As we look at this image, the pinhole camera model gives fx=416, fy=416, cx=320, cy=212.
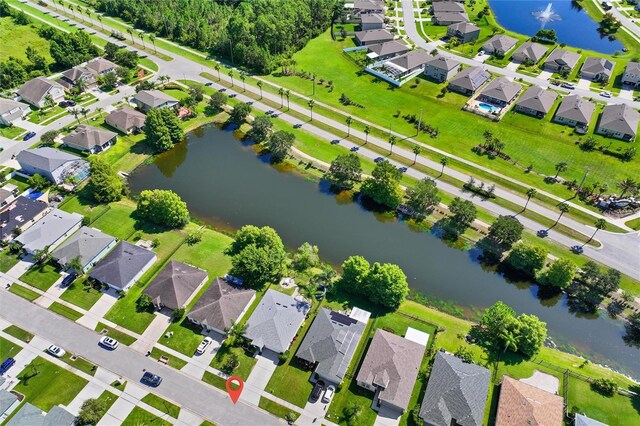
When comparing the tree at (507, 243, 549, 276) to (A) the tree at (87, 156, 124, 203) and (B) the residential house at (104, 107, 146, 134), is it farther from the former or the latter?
(B) the residential house at (104, 107, 146, 134)

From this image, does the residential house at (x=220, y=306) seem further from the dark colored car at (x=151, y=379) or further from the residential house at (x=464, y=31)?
the residential house at (x=464, y=31)

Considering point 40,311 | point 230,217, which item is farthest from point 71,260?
point 230,217

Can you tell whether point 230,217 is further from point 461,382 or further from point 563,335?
point 563,335

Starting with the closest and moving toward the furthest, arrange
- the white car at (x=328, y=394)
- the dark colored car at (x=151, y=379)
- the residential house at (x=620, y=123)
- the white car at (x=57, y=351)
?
the white car at (x=328, y=394) < the dark colored car at (x=151, y=379) < the white car at (x=57, y=351) < the residential house at (x=620, y=123)

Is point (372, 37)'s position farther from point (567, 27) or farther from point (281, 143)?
point (567, 27)

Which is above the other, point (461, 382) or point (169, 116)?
point (169, 116)

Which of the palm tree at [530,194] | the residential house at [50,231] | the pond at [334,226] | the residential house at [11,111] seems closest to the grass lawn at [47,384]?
the residential house at [50,231]

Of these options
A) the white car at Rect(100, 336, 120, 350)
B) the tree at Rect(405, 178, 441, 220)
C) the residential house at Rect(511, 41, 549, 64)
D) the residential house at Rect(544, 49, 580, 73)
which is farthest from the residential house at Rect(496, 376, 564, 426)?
the residential house at Rect(511, 41, 549, 64)
